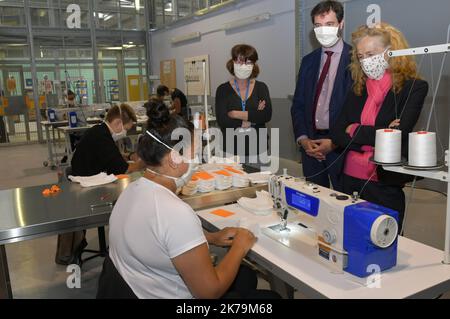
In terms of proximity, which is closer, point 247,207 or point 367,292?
point 367,292

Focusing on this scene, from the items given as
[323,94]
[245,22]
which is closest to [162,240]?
[323,94]

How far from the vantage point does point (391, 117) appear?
177cm

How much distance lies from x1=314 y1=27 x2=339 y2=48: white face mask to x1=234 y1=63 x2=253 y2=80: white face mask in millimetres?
758

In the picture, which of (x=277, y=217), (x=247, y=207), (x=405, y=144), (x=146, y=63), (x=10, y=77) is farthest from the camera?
(x=146, y=63)

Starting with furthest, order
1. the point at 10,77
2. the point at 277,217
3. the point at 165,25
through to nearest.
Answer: the point at 165,25
the point at 10,77
the point at 277,217

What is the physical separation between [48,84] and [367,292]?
9960 mm

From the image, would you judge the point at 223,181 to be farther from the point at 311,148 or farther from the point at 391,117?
the point at 391,117

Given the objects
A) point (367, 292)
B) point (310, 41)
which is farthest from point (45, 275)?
point (310, 41)

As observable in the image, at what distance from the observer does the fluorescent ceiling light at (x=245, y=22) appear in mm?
6405

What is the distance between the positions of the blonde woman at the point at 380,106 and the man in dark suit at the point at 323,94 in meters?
0.26

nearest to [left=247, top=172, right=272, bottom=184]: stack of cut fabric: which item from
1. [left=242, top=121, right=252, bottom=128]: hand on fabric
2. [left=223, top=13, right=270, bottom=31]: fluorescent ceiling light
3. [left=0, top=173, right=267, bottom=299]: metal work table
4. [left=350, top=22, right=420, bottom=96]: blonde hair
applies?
[left=0, top=173, right=267, bottom=299]: metal work table

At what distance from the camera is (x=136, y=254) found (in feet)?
4.19

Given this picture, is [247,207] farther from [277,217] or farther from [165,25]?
[165,25]
